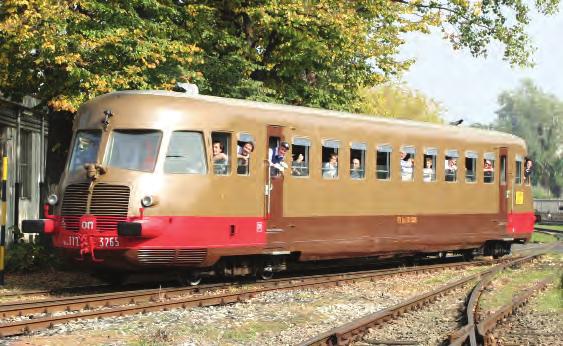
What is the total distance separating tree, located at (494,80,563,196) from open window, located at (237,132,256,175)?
9657 centimetres

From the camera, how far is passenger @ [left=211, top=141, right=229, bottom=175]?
14516 millimetres

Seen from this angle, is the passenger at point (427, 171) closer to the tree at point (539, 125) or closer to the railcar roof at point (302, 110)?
the railcar roof at point (302, 110)

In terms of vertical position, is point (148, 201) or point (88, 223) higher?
point (148, 201)

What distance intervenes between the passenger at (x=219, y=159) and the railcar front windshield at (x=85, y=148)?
187 cm

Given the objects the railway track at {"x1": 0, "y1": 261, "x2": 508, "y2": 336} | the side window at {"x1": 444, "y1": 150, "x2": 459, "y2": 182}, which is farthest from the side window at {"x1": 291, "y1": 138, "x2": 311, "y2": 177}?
the side window at {"x1": 444, "y1": 150, "x2": 459, "y2": 182}

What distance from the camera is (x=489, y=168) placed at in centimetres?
2119

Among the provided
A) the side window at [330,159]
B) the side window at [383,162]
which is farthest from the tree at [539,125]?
the side window at [330,159]

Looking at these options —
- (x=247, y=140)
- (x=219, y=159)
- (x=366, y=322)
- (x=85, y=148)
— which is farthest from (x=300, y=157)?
(x=366, y=322)

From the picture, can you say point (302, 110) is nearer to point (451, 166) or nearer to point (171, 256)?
point (171, 256)

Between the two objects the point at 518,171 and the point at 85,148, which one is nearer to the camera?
the point at 85,148

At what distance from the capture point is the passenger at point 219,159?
47.6 feet

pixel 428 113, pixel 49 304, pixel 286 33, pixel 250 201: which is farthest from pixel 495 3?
pixel 428 113

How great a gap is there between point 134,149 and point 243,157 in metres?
1.93

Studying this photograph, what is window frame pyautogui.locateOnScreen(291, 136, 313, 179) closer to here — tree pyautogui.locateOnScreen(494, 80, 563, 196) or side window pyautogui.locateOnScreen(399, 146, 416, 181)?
side window pyautogui.locateOnScreen(399, 146, 416, 181)
